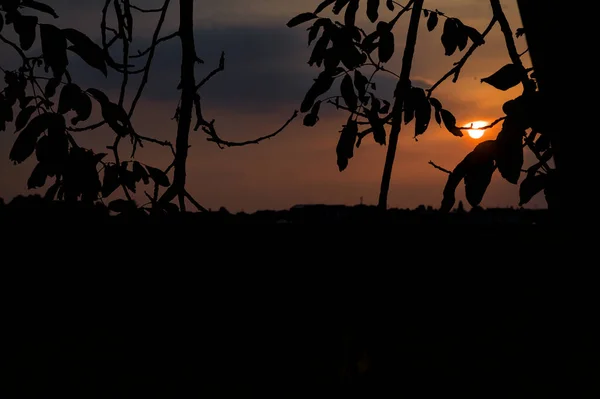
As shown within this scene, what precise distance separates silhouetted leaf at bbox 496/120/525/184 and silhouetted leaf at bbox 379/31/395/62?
5.83 ft

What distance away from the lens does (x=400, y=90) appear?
4.07 metres

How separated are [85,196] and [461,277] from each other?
1.80 meters

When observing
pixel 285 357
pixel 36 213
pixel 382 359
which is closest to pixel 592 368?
pixel 382 359

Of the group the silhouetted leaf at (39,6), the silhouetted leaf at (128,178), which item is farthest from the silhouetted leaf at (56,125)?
the silhouetted leaf at (128,178)

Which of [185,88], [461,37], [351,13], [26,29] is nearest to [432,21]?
[461,37]

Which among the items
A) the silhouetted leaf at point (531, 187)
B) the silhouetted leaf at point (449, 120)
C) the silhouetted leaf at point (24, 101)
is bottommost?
the silhouetted leaf at point (531, 187)

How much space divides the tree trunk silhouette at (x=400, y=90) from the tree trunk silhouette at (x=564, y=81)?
5.97 ft

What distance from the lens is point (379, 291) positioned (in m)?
2.01

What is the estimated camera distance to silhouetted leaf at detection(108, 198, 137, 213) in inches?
144

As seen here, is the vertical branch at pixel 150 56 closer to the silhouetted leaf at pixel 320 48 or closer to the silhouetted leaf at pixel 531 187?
the silhouetted leaf at pixel 320 48

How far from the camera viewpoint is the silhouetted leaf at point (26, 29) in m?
2.57

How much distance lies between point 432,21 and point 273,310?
2505mm

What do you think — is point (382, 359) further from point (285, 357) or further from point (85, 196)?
point (85, 196)

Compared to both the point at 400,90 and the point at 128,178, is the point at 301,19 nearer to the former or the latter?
the point at 400,90
